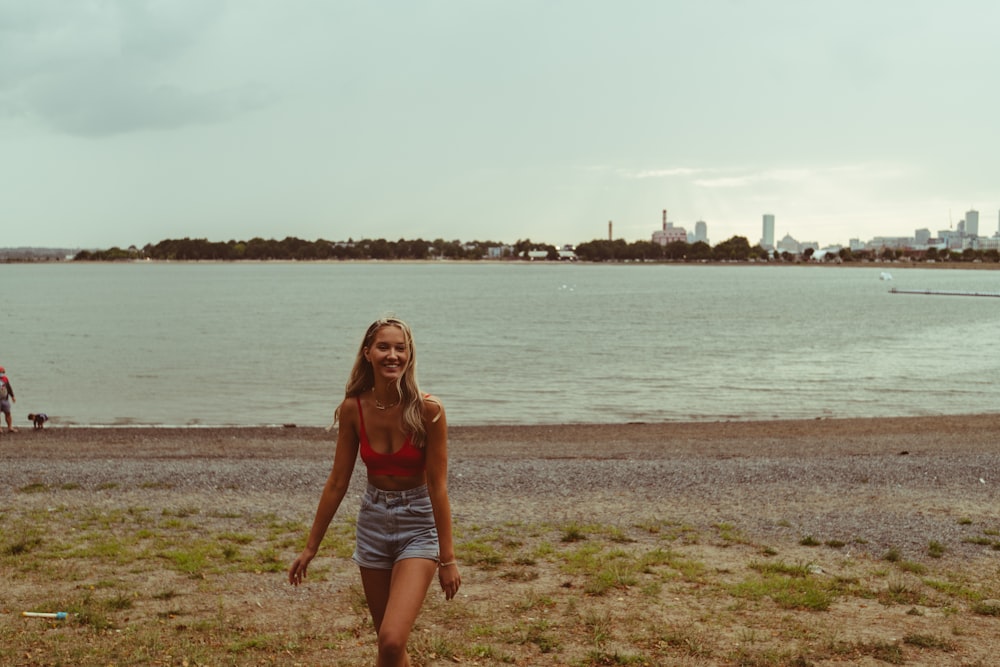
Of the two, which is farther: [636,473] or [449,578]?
[636,473]

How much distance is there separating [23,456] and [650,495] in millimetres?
12090

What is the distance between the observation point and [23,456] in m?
16.7

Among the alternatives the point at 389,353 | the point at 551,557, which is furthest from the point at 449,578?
the point at 551,557

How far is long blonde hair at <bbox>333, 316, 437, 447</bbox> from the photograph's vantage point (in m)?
4.38

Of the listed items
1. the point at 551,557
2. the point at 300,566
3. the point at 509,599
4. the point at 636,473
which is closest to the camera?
the point at 300,566

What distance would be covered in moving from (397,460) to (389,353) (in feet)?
1.78

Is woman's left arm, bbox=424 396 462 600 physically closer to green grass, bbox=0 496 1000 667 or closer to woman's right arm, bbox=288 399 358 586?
woman's right arm, bbox=288 399 358 586

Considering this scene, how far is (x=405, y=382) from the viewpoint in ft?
14.8

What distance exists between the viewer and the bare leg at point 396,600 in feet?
13.5

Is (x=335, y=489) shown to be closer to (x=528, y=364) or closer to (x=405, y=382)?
(x=405, y=382)

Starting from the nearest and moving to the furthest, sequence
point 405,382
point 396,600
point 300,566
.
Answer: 1. point 396,600
2. point 405,382
3. point 300,566

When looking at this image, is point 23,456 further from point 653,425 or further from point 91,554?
point 653,425

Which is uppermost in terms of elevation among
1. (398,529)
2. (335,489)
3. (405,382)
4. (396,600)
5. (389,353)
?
(389,353)

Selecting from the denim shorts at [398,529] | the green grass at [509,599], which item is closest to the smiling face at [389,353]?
the denim shorts at [398,529]
